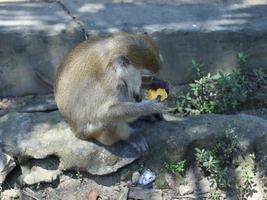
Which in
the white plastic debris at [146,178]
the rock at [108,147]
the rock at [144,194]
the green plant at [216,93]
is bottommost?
the rock at [144,194]

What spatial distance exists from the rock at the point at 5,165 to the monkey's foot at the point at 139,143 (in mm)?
1005

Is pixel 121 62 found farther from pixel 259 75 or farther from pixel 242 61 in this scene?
pixel 259 75

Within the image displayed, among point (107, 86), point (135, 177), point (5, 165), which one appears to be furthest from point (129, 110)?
point (5, 165)

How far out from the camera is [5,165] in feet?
18.7

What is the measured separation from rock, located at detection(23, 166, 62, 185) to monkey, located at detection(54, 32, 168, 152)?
386 millimetres

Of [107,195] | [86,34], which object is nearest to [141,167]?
[107,195]

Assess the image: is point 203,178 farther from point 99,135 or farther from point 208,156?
point 99,135

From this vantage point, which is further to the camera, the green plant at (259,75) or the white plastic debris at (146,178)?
the green plant at (259,75)

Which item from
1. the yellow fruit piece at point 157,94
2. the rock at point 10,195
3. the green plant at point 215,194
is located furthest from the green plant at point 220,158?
the rock at point 10,195

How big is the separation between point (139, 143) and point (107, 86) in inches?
24.6

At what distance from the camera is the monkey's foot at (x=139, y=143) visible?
18.7 ft

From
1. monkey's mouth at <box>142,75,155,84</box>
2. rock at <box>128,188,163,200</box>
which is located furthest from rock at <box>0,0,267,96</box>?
rock at <box>128,188,163,200</box>

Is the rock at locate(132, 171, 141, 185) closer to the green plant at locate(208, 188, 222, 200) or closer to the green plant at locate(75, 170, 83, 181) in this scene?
the green plant at locate(75, 170, 83, 181)

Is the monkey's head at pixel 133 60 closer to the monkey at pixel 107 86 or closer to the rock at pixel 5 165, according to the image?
the monkey at pixel 107 86
